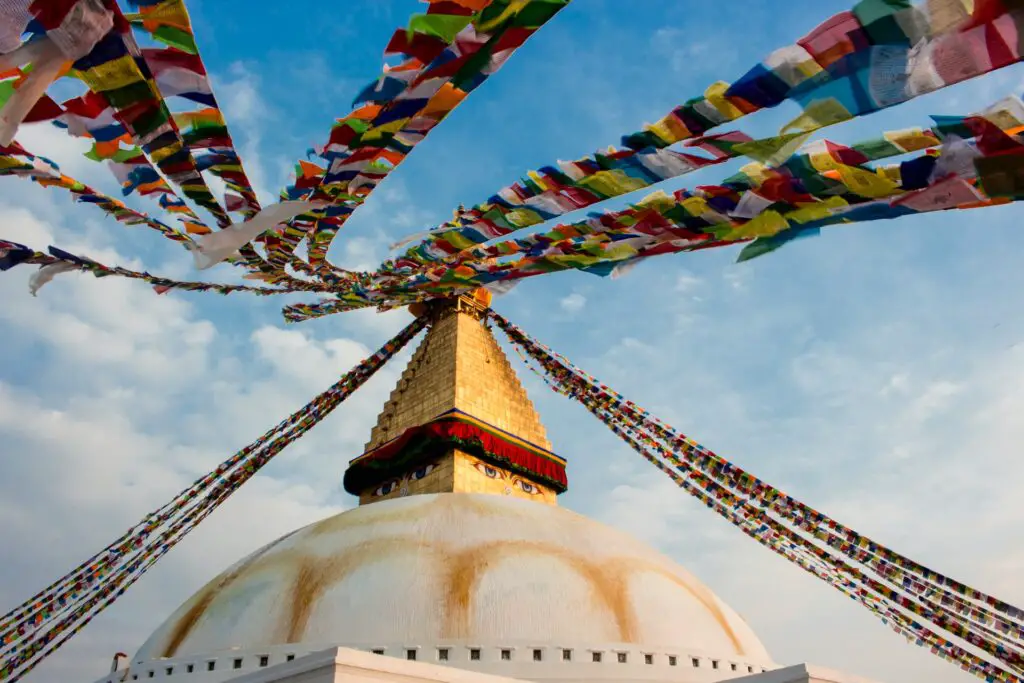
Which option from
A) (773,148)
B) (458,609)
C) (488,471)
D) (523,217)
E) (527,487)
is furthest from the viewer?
(527,487)

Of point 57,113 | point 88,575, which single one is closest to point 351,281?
point 57,113

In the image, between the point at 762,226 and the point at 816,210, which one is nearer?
the point at 816,210

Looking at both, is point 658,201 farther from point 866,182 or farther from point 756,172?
point 866,182

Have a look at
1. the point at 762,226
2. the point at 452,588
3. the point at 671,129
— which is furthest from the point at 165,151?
the point at 452,588

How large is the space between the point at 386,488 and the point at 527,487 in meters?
2.10

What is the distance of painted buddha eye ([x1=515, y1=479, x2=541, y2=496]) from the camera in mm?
10211

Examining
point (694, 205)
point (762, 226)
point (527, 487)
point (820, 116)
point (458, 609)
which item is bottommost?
point (458, 609)

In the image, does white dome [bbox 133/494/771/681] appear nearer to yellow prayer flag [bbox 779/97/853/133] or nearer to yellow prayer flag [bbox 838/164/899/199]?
yellow prayer flag [bbox 838/164/899/199]

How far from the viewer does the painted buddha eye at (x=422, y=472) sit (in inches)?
387

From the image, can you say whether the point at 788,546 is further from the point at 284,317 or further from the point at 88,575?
the point at 88,575

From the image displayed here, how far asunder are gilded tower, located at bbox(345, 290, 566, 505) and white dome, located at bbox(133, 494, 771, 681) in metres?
1.80

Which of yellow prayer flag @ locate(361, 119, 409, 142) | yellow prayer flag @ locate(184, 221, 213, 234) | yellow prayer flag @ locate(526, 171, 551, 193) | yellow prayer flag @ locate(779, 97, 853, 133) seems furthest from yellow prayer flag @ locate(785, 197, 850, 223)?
yellow prayer flag @ locate(184, 221, 213, 234)

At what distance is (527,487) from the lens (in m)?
10.3

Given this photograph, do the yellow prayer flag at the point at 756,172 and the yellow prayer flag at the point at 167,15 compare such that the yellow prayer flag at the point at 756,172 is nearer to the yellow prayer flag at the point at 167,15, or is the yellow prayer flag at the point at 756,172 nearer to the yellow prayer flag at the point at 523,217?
the yellow prayer flag at the point at 523,217
